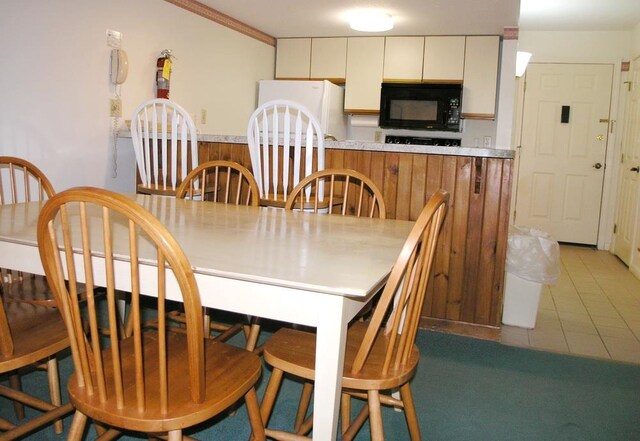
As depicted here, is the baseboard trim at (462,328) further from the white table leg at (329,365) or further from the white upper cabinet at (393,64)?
the white upper cabinet at (393,64)

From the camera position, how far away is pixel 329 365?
3.69ft

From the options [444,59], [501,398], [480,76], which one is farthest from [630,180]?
[501,398]

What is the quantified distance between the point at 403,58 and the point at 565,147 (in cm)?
206

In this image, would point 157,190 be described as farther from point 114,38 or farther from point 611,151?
point 611,151

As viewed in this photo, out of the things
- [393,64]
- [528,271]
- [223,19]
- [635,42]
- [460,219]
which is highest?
[635,42]

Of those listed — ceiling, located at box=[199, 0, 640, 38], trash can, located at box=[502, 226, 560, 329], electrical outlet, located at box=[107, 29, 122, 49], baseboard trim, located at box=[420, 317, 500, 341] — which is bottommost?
baseboard trim, located at box=[420, 317, 500, 341]

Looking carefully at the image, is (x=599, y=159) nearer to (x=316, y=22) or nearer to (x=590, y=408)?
(x=316, y=22)

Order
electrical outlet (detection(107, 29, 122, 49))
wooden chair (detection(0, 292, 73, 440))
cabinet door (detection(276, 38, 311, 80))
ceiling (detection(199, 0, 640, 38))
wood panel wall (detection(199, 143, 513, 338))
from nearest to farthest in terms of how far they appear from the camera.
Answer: wooden chair (detection(0, 292, 73, 440)) < wood panel wall (detection(199, 143, 513, 338)) < electrical outlet (detection(107, 29, 122, 49)) < ceiling (detection(199, 0, 640, 38)) < cabinet door (detection(276, 38, 311, 80))

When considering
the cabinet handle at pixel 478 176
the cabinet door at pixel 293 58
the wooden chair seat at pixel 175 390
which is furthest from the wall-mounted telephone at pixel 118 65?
the wooden chair seat at pixel 175 390

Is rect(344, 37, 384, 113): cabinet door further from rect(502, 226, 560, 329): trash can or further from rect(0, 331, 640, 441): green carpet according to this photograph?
rect(0, 331, 640, 441): green carpet

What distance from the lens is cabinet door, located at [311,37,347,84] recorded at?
5.42 metres

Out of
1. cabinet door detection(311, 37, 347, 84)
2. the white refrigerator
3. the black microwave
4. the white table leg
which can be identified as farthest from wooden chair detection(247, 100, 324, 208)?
cabinet door detection(311, 37, 347, 84)

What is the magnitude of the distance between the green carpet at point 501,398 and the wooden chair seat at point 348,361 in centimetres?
50

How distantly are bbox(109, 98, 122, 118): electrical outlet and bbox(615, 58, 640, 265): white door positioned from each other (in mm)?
4182
